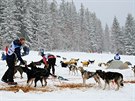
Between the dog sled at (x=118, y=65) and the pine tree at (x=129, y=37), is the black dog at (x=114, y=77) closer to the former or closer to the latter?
the dog sled at (x=118, y=65)

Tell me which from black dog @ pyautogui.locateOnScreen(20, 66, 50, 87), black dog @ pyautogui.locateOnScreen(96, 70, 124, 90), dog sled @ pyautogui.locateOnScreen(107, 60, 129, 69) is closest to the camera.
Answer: black dog @ pyautogui.locateOnScreen(96, 70, 124, 90)

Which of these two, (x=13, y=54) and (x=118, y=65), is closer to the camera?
(x=13, y=54)

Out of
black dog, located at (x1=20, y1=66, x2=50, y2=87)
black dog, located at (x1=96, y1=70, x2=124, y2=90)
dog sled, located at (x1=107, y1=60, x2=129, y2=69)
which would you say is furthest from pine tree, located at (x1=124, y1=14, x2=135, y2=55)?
black dog, located at (x1=20, y1=66, x2=50, y2=87)

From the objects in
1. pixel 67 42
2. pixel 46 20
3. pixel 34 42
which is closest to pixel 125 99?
pixel 34 42

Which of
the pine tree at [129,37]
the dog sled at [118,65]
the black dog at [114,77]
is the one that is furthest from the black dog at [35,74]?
the pine tree at [129,37]

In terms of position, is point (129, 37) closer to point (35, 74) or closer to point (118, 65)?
point (118, 65)

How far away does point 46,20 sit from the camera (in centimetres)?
6388

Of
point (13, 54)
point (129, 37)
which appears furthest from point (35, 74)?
point (129, 37)

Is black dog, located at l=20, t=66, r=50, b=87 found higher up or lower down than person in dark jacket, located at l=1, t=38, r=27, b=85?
lower down

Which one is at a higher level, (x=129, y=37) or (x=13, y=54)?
(x=129, y=37)

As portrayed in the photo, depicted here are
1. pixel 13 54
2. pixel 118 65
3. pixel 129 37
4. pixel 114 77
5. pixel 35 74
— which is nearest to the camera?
pixel 114 77

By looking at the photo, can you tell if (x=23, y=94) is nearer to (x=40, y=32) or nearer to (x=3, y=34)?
(x=3, y=34)

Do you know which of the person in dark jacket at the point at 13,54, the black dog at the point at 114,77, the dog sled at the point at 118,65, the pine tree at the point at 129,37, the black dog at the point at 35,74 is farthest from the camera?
the pine tree at the point at 129,37

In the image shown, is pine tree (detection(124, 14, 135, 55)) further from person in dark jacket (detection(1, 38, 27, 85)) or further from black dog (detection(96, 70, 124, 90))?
person in dark jacket (detection(1, 38, 27, 85))
